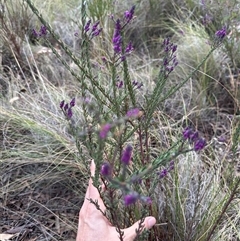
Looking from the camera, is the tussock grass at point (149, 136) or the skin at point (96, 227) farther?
the tussock grass at point (149, 136)

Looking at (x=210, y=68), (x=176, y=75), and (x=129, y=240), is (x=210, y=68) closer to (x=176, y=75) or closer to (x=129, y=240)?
(x=176, y=75)

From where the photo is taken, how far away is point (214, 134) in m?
2.31

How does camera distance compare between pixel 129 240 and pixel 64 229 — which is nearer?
pixel 129 240

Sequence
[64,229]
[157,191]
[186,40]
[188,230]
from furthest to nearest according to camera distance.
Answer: [186,40], [64,229], [157,191], [188,230]

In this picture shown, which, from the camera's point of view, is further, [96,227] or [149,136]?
[149,136]

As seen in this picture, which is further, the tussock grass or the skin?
the tussock grass

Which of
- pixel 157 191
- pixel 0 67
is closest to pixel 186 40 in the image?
pixel 0 67

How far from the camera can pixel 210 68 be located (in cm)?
264

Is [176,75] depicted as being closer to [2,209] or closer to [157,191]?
[157,191]

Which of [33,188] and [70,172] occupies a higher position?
[70,172]

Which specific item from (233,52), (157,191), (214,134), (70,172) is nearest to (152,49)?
(233,52)

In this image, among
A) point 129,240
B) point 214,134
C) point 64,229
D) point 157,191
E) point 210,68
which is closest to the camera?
point 129,240

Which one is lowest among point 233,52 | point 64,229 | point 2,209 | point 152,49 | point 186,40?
point 2,209

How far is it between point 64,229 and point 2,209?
0.34 m
